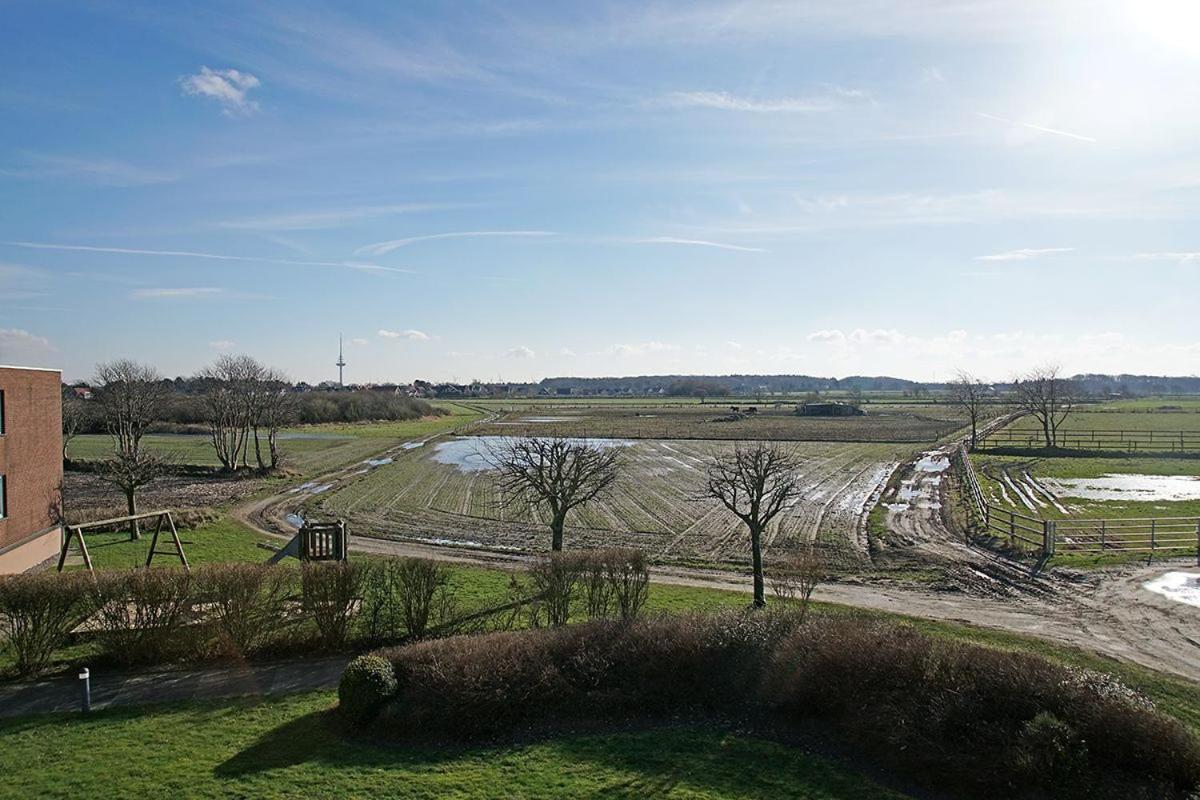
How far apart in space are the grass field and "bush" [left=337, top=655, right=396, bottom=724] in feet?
150

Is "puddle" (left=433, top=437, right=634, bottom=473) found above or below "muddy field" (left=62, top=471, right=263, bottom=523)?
above

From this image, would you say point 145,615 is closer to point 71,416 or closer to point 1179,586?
point 1179,586

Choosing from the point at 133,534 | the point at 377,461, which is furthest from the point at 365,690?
the point at 377,461

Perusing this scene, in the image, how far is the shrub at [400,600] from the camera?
61.6ft

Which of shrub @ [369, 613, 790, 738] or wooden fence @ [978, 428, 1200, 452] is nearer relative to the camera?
shrub @ [369, 613, 790, 738]

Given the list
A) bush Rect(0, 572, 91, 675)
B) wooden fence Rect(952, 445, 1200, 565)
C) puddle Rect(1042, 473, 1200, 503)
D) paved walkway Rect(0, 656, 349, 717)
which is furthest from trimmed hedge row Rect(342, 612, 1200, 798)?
puddle Rect(1042, 473, 1200, 503)

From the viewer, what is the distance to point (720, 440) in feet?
246

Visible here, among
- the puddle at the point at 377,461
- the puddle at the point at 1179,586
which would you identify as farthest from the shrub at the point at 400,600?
the puddle at the point at 377,461

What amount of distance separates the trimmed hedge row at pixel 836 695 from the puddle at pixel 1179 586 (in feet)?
42.3

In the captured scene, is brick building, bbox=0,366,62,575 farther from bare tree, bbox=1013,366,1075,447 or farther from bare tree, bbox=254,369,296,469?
bare tree, bbox=1013,366,1075,447

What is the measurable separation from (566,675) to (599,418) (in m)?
97.0

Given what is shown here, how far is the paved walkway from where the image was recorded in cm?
1519

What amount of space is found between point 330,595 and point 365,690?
529 cm

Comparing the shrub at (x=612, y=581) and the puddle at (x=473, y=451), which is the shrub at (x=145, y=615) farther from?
the puddle at (x=473, y=451)
